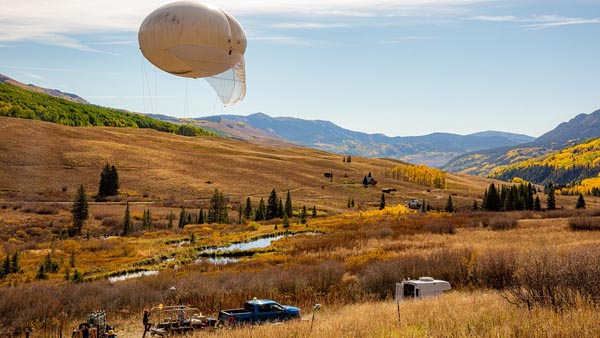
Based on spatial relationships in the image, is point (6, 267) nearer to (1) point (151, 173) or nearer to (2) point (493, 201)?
(2) point (493, 201)

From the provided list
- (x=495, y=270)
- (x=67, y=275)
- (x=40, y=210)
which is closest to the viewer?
(x=495, y=270)

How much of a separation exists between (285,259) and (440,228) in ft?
66.8

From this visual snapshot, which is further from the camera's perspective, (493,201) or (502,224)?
(493,201)

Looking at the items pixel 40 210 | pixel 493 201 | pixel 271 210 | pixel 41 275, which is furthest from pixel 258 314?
pixel 493 201

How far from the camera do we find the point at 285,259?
4231cm

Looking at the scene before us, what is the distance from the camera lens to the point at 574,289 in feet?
47.6

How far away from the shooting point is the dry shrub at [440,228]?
177 feet

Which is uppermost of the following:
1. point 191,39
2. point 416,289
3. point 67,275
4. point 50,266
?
point 191,39

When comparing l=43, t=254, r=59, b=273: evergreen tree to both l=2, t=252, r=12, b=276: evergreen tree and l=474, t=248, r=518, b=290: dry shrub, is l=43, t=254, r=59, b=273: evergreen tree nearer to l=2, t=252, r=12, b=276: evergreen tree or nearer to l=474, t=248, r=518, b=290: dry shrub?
l=2, t=252, r=12, b=276: evergreen tree

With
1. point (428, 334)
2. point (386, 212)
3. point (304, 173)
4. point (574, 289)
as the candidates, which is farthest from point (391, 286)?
point (304, 173)

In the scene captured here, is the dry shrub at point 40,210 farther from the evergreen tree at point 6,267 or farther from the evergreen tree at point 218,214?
the evergreen tree at point 6,267

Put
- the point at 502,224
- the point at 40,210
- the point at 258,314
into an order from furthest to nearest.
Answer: the point at 40,210 → the point at 502,224 → the point at 258,314

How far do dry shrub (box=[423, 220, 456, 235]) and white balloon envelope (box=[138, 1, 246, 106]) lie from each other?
36.1 metres

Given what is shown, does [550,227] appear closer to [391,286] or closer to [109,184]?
[391,286]
